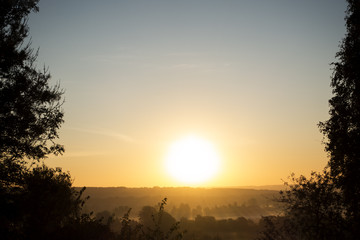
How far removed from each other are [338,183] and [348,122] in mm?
3593

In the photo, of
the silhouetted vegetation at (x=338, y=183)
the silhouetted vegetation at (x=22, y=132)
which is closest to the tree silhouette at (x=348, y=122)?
the silhouetted vegetation at (x=338, y=183)

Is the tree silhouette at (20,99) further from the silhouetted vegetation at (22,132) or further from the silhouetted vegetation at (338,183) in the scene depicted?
the silhouetted vegetation at (338,183)

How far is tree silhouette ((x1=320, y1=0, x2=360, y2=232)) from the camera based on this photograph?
14031 mm

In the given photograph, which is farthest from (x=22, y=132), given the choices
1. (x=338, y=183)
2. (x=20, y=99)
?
(x=338, y=183)

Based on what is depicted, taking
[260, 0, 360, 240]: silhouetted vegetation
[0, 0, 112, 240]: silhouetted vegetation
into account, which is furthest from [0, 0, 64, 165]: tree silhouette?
[260, 0, 360, 240]: silhouetted vegetation

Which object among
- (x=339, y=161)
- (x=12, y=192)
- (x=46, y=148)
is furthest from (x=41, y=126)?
(x=339, y=161)

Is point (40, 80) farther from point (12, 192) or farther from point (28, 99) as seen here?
point (12, 192)

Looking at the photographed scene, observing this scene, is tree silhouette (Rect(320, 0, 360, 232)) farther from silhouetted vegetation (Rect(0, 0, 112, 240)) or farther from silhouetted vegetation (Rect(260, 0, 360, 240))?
silhouetted vegetation (Rect(0, 0, 112, 240))

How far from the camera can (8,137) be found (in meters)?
13.5

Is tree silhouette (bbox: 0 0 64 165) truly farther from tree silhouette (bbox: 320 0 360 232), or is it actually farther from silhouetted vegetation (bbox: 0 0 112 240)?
tree silhouette (bbox: 320 0 360 232)

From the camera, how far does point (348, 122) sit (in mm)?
14969

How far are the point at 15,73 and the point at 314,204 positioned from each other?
1618 centimetres

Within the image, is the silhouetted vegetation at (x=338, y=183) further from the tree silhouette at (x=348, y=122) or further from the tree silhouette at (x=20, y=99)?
the tree silhouette at (x=20, y=99)

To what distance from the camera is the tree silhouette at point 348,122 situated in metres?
14.0
